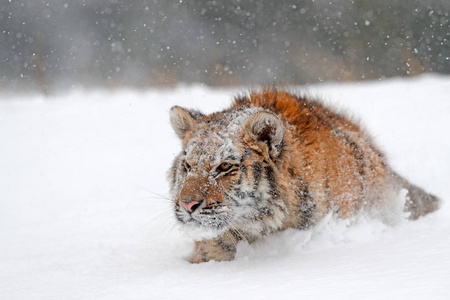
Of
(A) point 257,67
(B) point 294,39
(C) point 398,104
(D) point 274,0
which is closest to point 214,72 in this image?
(A) point 257,67

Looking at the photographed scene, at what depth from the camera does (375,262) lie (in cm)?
309

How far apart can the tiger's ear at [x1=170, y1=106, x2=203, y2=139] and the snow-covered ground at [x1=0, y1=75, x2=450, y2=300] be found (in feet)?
2.41

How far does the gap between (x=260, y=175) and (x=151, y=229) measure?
1863 mm

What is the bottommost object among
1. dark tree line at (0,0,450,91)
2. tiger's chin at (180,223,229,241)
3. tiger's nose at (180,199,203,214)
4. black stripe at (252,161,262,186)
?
tiger's chin at (180,223,229,241)

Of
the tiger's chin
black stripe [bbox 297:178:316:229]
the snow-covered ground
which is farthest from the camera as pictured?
black stripe [bbox 297:178:316:229]

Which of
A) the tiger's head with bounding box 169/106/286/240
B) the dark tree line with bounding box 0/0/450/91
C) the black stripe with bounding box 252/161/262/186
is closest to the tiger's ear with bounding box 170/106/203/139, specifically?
the tiger's head with bounding box 169/106/286/240

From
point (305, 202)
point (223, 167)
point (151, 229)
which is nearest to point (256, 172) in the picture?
point (223, 167)

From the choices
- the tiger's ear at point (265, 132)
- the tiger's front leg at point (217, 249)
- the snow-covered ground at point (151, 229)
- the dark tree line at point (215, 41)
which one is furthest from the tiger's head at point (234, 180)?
the dark tree line at point (215, 41)

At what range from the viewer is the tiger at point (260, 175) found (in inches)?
144

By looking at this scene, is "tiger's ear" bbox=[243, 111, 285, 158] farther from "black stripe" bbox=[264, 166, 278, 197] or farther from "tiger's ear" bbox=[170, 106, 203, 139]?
"tiger's ear" bbox=[170, 106, 203, 139]

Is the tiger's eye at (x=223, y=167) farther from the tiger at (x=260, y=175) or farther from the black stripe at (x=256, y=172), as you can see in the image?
the black stripe at (x=256, y=172)

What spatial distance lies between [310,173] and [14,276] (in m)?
2.55

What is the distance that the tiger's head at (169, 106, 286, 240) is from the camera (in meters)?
3.58

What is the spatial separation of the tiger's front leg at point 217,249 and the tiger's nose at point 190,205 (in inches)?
22.9
